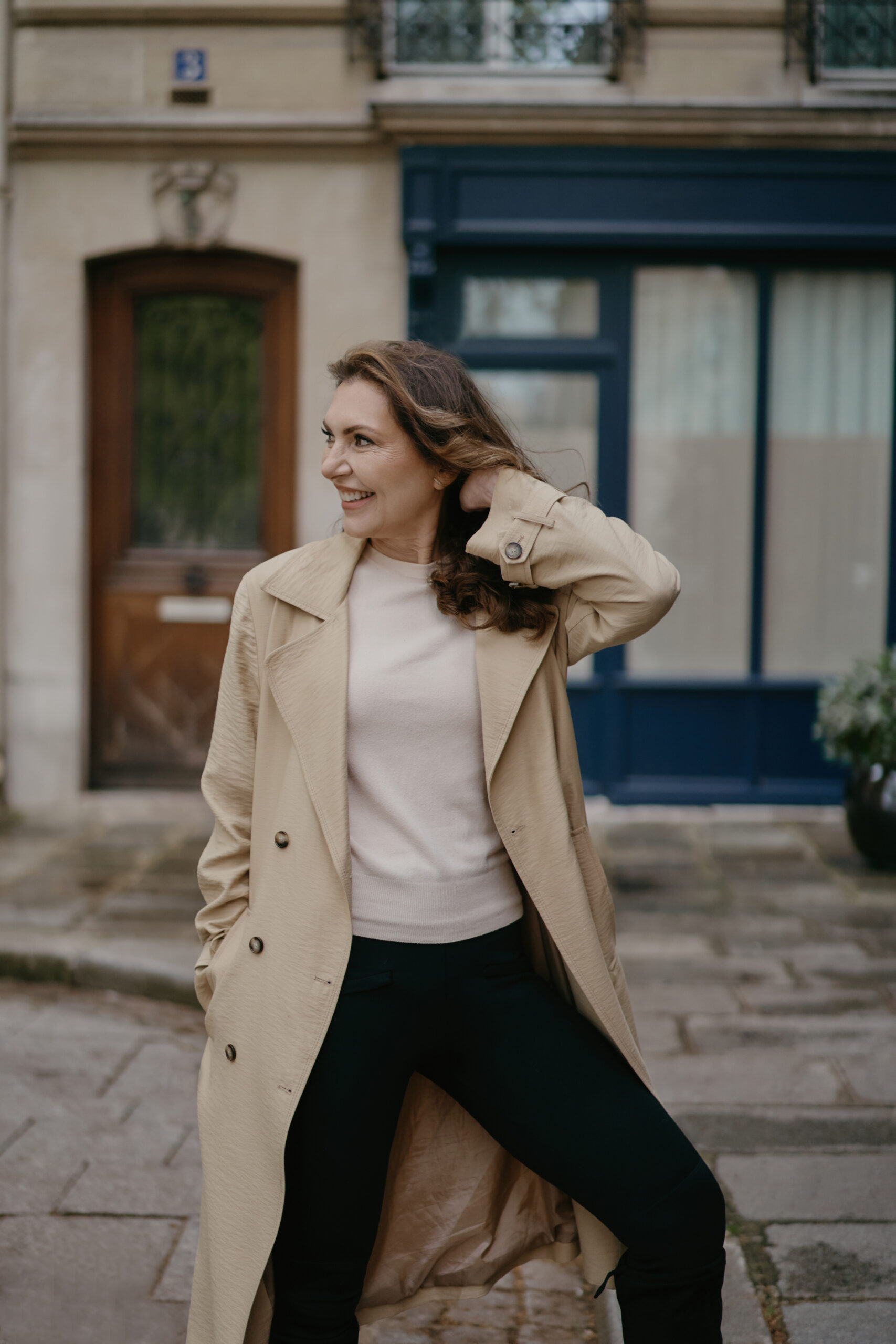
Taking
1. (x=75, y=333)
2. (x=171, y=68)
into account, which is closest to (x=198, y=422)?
(x=75, y=333)

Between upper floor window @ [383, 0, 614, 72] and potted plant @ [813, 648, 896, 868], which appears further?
upper floor window @ [383, 0, 614, 72]

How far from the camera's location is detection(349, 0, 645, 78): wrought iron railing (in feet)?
28.1

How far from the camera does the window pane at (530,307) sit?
8773 millimetres

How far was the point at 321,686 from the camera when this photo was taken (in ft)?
7.59

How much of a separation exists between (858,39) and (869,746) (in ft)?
14.5

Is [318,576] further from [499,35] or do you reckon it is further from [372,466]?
[499,35]

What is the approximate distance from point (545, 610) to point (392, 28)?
7216 mm

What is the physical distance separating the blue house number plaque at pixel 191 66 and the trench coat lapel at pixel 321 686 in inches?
281

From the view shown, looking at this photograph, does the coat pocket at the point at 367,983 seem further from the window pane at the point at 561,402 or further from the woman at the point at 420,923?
the window pane at the point at 561,402

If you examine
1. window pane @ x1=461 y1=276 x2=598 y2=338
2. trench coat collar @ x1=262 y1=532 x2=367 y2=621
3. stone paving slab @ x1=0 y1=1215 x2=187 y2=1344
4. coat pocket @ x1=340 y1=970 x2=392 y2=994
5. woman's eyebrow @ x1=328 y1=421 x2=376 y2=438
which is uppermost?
window pane @ x1=461 y1=276 x2=598 y2=338

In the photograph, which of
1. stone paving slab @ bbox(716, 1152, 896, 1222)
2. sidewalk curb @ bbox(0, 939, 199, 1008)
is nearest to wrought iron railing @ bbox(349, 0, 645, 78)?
sidewalk curb @ bbox(0, 939, 199, 1008)

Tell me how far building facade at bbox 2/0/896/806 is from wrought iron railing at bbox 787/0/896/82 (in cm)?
2

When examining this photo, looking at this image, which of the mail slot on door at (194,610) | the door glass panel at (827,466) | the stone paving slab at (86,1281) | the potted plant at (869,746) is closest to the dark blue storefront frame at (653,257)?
the door glass panel at (827,466)

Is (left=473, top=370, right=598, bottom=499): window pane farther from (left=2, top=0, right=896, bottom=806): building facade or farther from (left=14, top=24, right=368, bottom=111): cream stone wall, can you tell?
(left=14, top=24, right=368, bottom=111): cream stone wall
